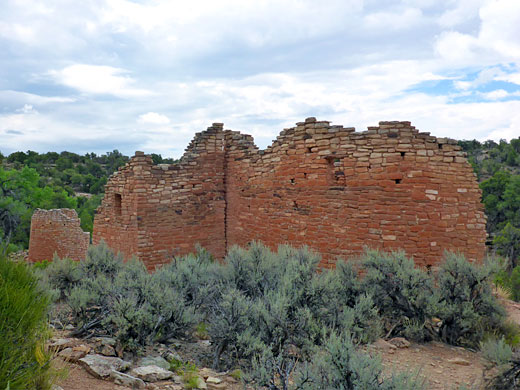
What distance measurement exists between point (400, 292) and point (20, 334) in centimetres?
497

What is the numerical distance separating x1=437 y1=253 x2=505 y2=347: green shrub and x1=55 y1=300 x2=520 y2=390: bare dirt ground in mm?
310

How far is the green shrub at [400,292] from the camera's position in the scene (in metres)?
6.07

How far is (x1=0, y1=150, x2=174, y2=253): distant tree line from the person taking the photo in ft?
93.4

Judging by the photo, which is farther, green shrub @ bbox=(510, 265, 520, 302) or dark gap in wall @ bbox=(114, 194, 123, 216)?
green shrub @ bbox=(510, 265, 520, 302)

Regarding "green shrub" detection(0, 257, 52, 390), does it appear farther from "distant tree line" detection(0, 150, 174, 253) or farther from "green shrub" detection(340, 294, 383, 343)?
"distant tree line" detection(0, 150, 174, 253)

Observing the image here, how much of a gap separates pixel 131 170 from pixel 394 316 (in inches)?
267

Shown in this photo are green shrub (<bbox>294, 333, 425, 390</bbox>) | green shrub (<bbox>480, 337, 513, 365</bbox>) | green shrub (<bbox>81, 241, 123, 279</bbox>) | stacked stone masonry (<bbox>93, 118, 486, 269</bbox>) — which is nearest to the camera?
green shrub (<bbox>294, 333, 425, 390</bbox>)

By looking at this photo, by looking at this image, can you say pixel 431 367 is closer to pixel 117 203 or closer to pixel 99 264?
pixel 99 264

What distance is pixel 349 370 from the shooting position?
3277 mm

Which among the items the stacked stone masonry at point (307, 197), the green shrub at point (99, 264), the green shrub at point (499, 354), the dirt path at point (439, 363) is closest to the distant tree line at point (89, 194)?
the stacked stone masonry at point (307, 197)

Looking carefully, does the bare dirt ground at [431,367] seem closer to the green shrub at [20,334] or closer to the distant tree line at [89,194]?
the green shrub at [20,334]

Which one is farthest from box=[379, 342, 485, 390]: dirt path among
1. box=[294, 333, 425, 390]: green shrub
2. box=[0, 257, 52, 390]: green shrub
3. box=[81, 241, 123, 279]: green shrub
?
box=[81, 241, 123, 279]: green shrub

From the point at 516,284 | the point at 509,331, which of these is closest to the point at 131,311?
the point at 509,331

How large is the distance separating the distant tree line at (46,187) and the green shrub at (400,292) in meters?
10.6
